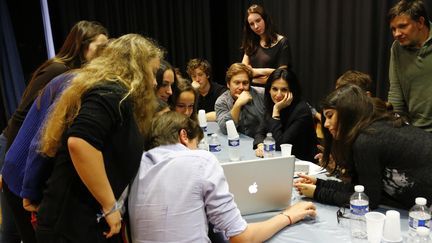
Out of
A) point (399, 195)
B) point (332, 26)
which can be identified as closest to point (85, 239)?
point (399, 195)

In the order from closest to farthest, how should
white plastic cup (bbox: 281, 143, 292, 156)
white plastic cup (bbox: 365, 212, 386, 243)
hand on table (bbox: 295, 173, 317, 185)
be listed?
white plastic cup (bbox: 365, 212, 386, 243) < hand on table (bbox: 295, 173, 317, 185) < white plastic cup (bbox: 281, 143, 292, 156)

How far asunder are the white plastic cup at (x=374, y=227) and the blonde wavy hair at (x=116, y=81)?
81 centimetres

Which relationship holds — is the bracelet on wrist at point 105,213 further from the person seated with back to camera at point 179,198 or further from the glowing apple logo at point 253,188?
the glowing apple logo at point 253,188

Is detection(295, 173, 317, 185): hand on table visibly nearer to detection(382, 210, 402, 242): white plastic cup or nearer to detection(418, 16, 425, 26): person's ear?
detection(382, 210, 402, 242): white plastic cup

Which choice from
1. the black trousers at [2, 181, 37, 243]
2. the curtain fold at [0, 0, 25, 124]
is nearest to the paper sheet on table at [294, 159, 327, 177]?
the black trousers at [2, 181, 37, 243]

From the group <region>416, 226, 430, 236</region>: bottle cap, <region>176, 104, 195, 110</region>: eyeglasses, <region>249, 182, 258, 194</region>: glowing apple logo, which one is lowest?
A: <region>416, 226, 430, 236</region>: bottle cap

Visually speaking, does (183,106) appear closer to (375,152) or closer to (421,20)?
(375,152)

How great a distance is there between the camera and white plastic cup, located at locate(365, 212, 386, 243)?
1.29m

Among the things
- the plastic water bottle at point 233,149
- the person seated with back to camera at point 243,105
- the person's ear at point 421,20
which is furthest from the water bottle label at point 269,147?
the person's ear at point 421,20

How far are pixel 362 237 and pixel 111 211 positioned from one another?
2.79 ft

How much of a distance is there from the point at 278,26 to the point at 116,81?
129 inches

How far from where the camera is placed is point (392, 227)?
1.25 meters

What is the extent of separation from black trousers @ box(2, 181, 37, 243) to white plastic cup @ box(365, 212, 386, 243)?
4.29 ft

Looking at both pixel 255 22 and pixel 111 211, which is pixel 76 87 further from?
pixel 255 22
